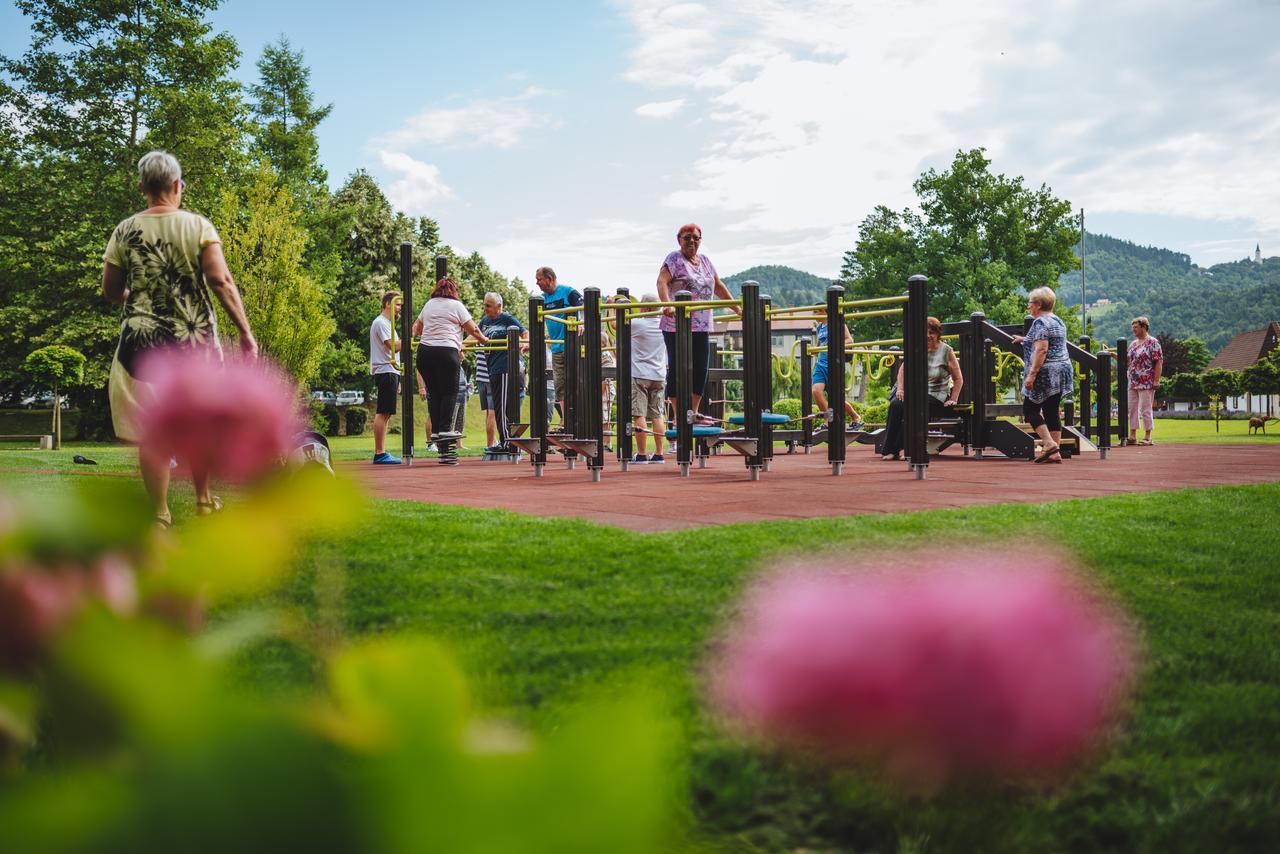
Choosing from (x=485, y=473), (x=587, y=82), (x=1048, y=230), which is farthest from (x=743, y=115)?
(x=485, y=473)

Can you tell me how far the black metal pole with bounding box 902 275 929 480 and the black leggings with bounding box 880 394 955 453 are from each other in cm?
271

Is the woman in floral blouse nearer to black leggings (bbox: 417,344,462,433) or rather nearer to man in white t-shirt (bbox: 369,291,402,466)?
black leggings (bbox: 417,344,462,433)

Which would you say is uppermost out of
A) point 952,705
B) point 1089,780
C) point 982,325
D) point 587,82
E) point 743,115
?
point 743,115

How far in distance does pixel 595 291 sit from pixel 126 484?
315 inches

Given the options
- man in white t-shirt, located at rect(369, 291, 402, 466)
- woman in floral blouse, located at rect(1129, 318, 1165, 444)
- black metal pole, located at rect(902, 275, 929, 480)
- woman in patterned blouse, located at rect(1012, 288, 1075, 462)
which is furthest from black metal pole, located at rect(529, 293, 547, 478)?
woman in floral blouse, located at rect(1129, 318, 1165, 444)

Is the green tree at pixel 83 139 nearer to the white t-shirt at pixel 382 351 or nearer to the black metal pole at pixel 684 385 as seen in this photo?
the white t-shirt at pixel 382 351

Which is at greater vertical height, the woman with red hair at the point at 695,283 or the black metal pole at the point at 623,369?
the woman with red hair at the point at 695,283

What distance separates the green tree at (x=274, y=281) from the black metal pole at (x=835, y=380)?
71.6 ft

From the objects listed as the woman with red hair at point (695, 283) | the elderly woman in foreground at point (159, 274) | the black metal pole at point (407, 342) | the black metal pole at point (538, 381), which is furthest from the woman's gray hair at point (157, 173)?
the black metal pole at point (407, 342)

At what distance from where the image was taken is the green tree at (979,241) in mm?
46594

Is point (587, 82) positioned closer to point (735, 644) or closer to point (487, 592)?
point (487, 592)

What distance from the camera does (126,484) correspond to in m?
0.51

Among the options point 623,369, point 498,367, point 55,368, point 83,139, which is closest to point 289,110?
point 83,139

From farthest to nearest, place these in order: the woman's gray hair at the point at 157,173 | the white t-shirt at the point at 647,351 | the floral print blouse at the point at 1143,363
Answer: the floral print blouse at the point at 1143,363
the white t-shirt at the point at 647,351
the woman's gray hair at the point at 157,173
